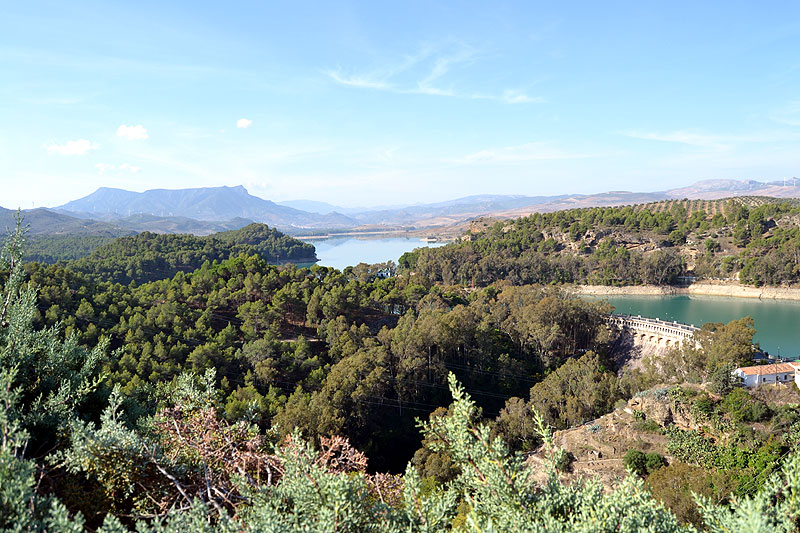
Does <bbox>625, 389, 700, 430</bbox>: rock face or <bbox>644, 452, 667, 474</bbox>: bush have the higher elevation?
<bbox>625, 389, 700, 430</bbox>: rock face

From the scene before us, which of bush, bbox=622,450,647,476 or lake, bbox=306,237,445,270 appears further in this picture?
lake, bbox=306,237,445,270

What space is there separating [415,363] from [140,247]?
158 ft

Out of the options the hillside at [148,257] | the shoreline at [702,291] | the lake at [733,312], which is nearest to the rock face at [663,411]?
the lake at [733,312]

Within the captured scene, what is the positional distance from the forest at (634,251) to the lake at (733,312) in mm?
3006

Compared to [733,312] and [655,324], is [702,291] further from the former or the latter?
[655,324]

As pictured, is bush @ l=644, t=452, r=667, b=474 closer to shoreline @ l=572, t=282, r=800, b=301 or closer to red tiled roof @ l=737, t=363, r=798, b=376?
red tiled roof @ l=737, t=363, r=798, b=376

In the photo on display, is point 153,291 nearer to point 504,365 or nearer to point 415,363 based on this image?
point 415,363

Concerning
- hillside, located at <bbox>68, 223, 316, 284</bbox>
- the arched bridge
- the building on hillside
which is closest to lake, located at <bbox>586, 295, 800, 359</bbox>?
the arched bridge

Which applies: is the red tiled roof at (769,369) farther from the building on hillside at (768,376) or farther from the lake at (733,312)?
the lake at (733,312)

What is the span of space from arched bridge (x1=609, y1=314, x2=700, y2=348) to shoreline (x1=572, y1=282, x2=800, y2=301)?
55.7 ft

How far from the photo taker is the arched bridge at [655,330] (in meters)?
23.7

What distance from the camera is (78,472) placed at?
3961 mm

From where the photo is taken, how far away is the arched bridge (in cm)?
2369

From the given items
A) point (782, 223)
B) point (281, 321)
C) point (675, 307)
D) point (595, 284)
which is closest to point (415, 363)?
point (281, 321)
